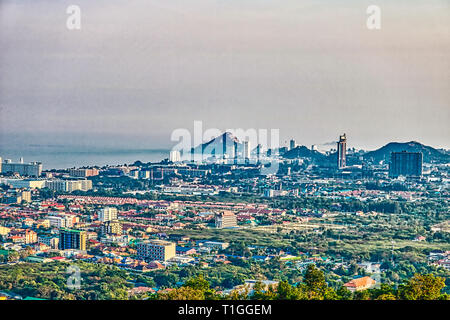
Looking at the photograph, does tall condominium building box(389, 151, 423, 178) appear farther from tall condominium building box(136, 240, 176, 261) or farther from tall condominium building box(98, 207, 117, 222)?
tall condominium building box(136, 240, 176, 261)

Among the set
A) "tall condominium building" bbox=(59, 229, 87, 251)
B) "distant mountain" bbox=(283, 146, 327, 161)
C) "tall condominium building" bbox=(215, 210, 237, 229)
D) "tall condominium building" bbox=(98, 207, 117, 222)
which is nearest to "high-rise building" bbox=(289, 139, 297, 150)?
"distant mountain" bbox=(283, 146, 327, 161)

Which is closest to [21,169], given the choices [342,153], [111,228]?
[111,228]

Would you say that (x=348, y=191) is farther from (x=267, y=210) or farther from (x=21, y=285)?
(x=21, y=285)

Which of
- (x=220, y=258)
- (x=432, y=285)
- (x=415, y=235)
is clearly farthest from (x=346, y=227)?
(x=432, y=285)

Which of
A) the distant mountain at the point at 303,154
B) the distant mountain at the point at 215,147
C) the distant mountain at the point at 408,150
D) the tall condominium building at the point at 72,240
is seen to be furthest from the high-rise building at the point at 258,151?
the tall condominium building at the point at 72,240

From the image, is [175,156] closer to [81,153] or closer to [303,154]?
[81,153]
